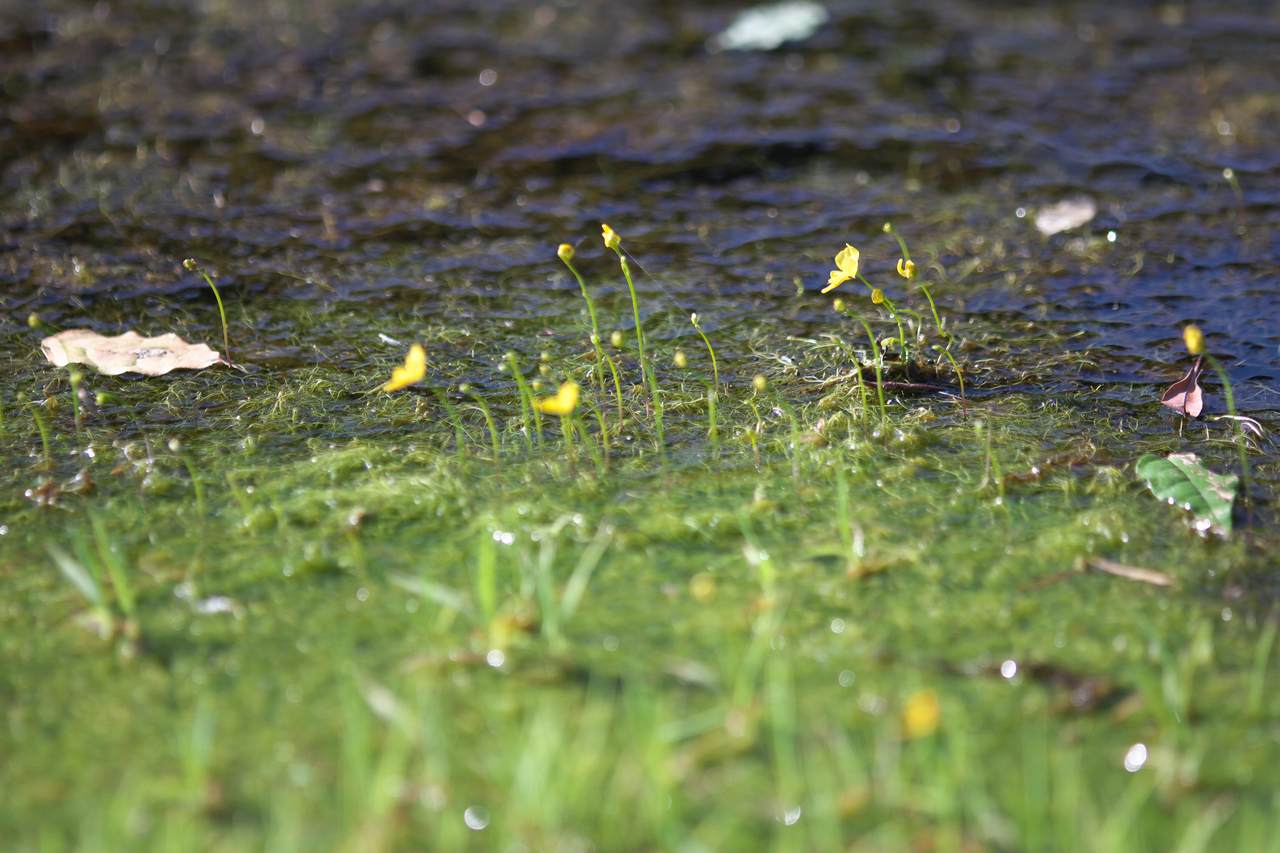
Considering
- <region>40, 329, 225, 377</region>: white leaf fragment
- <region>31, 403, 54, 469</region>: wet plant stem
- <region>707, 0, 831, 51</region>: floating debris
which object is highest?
<region>31, 403, 54, 469</region>: wet plant stem

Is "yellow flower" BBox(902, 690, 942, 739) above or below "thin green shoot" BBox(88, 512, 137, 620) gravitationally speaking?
below

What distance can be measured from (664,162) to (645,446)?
1262 millimetres

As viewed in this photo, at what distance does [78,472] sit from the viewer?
6.29 ft

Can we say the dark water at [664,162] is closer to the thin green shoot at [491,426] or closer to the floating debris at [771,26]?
the floating debris at [771,26]

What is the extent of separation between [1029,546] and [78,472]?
1430 millimetres

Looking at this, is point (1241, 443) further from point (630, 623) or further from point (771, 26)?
point (771, 26)

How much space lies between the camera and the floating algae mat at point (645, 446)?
1337 millimetres

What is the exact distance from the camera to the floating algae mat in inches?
52.6

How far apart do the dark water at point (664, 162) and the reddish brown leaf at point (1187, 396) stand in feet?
0.17

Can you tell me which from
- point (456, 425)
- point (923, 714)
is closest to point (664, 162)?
point (456, 425)

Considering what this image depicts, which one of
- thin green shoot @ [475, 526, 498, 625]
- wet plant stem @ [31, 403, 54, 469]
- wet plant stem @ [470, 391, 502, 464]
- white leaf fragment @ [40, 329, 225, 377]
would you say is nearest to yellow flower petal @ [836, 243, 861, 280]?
wet plant stem @ [470, 391, 502, 464]

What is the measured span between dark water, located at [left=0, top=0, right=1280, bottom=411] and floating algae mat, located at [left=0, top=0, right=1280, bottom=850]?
2 cm

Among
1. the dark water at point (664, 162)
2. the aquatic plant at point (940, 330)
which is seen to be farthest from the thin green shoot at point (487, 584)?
the dark water at point (664, 162)

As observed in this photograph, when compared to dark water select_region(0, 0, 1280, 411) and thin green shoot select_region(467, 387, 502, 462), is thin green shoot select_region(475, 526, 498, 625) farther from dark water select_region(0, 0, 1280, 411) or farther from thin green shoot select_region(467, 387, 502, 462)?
dark water select_region(0, 0, 1280, 411)
